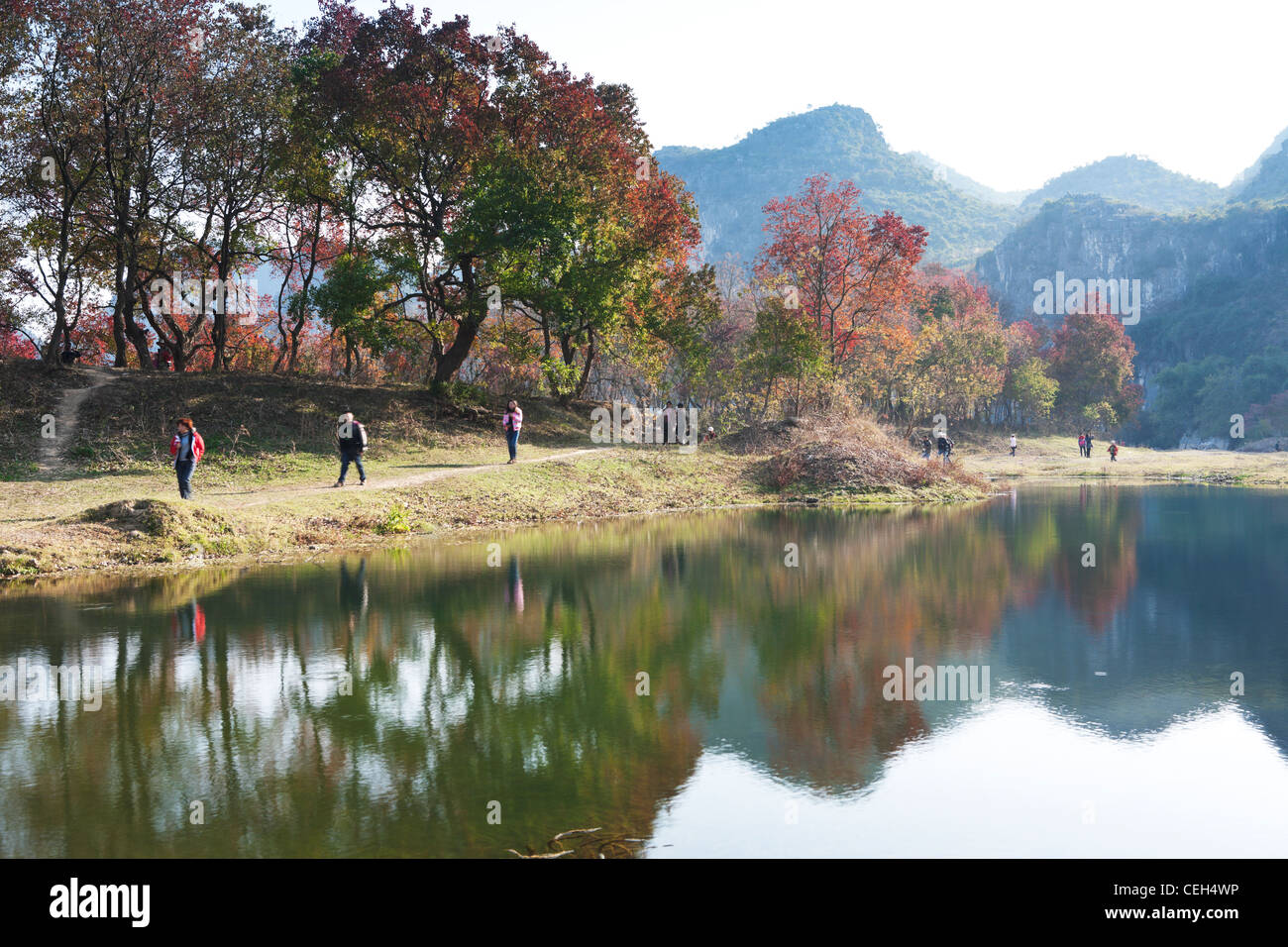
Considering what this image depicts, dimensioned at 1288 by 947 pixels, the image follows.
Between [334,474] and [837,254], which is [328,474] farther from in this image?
[837,254]

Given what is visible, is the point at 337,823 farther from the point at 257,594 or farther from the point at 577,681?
the point at 257,594

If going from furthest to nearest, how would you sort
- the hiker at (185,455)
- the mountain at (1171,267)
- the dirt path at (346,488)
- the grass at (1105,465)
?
the mountain at (1171,267), the grass at (1105,465), the dirt path at (346,488), the hiker at (185,455)

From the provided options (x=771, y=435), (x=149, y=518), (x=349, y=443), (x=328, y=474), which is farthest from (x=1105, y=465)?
(x=149, y=518)

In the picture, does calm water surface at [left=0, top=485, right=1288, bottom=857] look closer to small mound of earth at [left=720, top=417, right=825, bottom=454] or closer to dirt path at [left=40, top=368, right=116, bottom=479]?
dirt path at [left=40, top=368, right=116, bottom=479]

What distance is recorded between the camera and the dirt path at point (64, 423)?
22.9 m

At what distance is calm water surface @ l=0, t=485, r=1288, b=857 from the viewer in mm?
5910

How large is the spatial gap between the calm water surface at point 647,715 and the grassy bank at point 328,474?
2.39 metres

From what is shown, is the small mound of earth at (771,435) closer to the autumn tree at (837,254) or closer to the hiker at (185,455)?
the autumn tree at (837,254)

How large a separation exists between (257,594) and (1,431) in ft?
53.0

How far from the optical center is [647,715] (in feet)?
26.8

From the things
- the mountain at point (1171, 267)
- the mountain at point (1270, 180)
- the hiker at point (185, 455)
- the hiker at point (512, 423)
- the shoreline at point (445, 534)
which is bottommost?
the shoreline at point (445, 534)

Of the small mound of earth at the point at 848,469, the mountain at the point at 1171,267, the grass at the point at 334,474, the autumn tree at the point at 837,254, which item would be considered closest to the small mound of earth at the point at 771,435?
the grass at the point at 334,474

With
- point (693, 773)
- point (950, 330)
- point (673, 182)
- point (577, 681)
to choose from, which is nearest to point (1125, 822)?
point (693, 773)

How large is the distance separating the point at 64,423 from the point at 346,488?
988 cm
